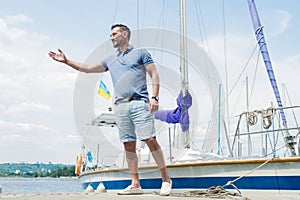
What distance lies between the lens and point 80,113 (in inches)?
222

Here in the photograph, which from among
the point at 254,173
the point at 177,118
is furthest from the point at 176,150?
the point at 254,173

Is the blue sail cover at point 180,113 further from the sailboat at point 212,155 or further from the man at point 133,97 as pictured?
the man at point 133,97

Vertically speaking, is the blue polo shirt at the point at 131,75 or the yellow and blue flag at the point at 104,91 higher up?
the yellow and blue flag at the point at 104,91

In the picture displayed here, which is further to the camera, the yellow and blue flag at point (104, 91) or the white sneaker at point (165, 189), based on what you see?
the yellow and blue flag at point (104, 91)

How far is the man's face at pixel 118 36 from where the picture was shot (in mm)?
4516

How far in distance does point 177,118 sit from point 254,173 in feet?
6.54

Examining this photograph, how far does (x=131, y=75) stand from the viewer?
4.38m

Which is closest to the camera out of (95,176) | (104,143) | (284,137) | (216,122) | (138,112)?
(138,112)

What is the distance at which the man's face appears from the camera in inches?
178

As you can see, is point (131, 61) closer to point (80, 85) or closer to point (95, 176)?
point (80, 85)

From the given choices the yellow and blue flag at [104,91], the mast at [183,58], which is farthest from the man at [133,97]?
the yellow and blue flag at [104,91]

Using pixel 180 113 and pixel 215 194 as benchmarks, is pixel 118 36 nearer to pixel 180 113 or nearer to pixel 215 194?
pixel 215 194

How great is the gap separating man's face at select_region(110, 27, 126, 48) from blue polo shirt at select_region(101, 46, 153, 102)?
0.41 ft

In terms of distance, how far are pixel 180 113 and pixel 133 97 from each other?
A: 130 inches
